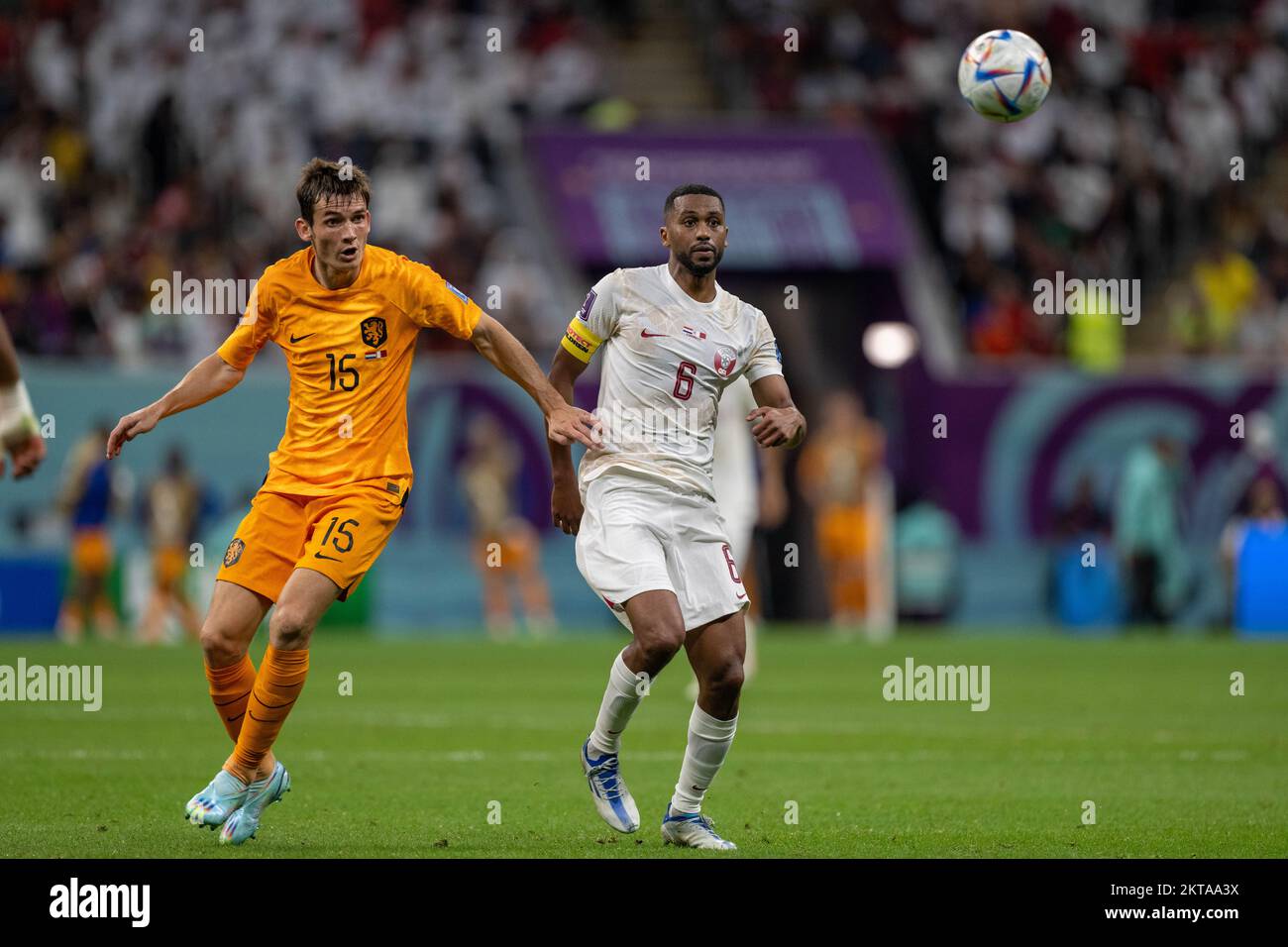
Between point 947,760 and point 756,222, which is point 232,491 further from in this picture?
point 947,760

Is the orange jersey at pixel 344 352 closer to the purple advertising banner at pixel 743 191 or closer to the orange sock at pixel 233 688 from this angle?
the orange sock at pixel 233 688

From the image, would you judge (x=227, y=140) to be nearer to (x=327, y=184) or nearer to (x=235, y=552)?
(x=327, y=184)

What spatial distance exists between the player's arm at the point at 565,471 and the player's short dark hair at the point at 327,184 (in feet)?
3.67

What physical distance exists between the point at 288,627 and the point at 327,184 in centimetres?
190

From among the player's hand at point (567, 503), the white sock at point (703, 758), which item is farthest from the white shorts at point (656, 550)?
the white sock at point (703, 758)

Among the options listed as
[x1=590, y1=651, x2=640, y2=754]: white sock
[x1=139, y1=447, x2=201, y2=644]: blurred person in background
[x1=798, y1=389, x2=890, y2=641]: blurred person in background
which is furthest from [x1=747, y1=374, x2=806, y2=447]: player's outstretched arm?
[x1=798, y1=389, x2=890, y2=641]: blurred person in background

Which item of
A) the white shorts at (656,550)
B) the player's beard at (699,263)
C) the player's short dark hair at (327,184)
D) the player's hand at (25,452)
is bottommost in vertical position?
the white shorts at (656,550)

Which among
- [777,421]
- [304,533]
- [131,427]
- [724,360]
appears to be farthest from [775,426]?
[131,427]

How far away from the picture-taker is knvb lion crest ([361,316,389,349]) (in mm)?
9203

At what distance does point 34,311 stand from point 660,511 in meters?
17.6

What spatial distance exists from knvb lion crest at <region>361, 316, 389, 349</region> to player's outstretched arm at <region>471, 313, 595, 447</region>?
394 mm

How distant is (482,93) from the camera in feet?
93.5

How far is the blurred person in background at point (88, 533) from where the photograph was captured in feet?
75.5
